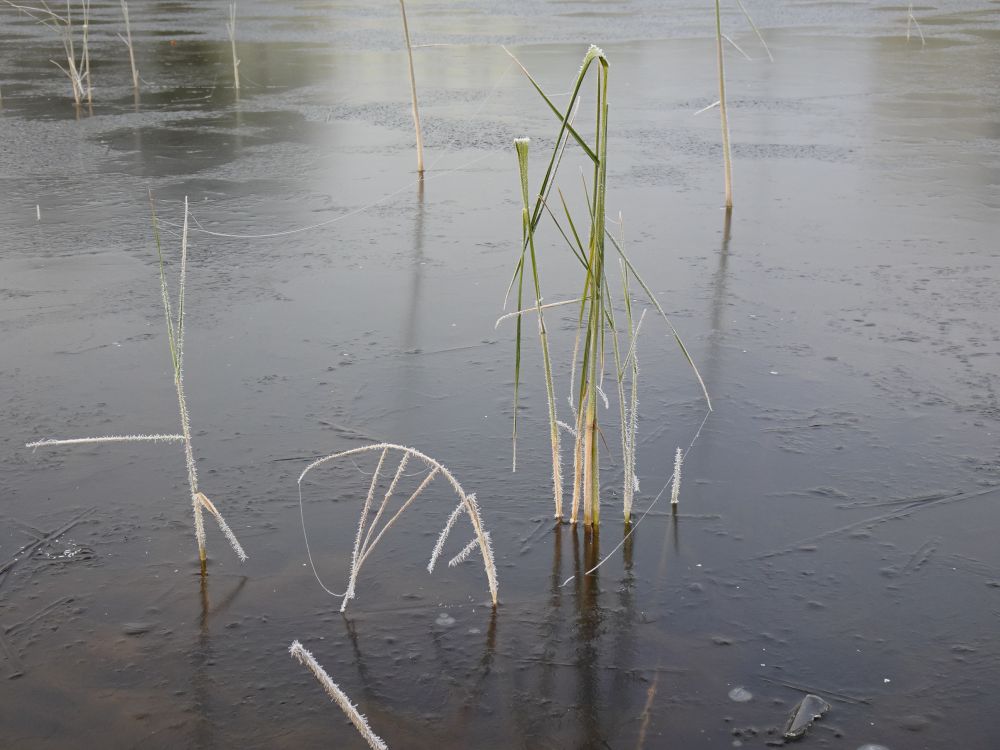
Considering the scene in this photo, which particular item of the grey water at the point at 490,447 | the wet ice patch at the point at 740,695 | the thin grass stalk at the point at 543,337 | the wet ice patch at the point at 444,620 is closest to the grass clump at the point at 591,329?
the thin grass stalk at the point at 543,337

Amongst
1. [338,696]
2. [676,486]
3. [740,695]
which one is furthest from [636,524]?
[338,696]

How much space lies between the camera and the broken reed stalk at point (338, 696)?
1.81m

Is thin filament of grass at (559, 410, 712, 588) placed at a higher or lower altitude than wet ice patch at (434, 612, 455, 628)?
higher

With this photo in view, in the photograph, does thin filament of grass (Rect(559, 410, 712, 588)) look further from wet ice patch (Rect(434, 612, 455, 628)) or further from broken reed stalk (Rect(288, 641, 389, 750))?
broken reed stalk (Rect(288, 641, 389, 750))

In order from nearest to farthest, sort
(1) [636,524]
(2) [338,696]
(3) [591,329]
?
(2) [338,696] → (3) [591,329] → (1) [636,524]

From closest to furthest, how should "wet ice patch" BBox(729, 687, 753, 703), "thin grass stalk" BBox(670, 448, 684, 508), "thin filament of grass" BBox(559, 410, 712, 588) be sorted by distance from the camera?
"wet ice patch" BBox(729, 687, 753, 703), "thin filament of grass" BBox(559, 410, 712, 588), "thin grass stalk" BBox(670, 448, 684, 508)

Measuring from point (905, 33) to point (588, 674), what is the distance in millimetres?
10531

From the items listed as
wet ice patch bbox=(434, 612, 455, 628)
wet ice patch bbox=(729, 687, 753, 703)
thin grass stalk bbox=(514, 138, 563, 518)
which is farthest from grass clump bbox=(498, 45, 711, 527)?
wet ice patch bbox=(729, 687, 753, 703)

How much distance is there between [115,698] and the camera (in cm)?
196

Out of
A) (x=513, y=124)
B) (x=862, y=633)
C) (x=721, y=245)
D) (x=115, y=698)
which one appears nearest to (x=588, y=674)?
(x=862, y=633)

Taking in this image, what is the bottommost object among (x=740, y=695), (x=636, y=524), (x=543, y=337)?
(x=740, y=695)

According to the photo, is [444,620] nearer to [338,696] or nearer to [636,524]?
[338,696]

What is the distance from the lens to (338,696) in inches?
73.3

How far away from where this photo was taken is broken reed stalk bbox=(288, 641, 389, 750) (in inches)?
71.2
